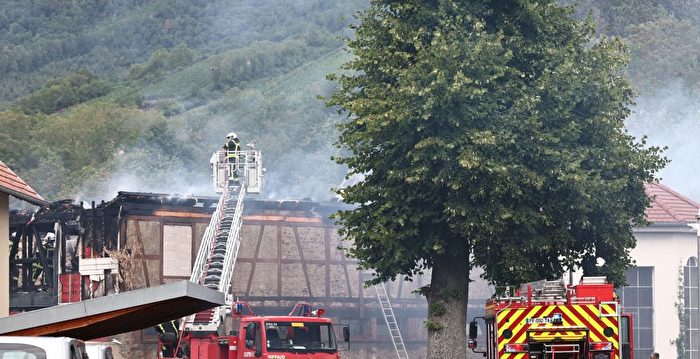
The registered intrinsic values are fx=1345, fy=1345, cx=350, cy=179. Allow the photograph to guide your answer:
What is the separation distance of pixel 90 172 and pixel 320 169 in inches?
688

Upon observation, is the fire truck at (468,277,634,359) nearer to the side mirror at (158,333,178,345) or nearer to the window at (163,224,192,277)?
the side mirror at (158,333,178,345)

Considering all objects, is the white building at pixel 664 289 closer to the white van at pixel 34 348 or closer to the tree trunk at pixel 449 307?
the tree trunk at pixel 449 307

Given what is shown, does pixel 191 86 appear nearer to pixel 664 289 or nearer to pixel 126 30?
pixel 126 30

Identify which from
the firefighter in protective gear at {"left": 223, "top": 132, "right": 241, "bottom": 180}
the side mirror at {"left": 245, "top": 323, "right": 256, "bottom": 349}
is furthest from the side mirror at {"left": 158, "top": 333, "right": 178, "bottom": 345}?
the firefighter in protective gear at {"left": 223, "top": 132, "right": 241, "bottom": 180}

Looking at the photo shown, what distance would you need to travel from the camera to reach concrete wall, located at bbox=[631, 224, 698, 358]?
4862 centimetres

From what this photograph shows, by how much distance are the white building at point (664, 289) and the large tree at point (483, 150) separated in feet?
55.6

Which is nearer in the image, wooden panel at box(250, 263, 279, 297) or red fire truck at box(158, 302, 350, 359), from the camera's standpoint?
red fire truck at box(158, 302, 350, 359)

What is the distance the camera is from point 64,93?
14275 centimetres

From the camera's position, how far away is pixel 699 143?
62531 mm

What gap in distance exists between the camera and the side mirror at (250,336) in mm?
28672

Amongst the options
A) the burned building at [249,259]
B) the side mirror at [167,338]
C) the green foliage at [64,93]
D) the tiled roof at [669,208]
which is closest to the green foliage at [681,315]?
the tiled roof at [669,208]

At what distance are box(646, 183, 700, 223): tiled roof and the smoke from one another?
769 centimetres

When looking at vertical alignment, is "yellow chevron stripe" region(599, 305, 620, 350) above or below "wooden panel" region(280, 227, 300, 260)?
below

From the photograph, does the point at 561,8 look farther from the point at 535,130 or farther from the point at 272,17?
the point at 272,17
